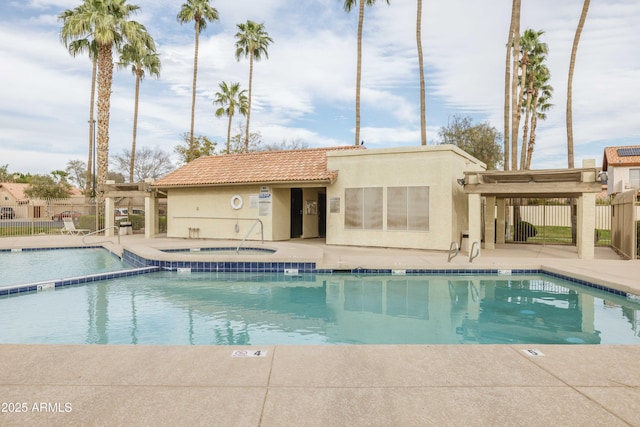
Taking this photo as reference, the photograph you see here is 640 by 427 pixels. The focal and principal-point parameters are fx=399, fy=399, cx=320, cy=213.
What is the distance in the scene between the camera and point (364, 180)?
50.4 ft

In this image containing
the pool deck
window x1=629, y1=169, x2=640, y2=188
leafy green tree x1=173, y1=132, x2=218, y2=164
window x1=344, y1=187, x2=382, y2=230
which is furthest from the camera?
leafy green tree x1=173, y1=132, x2=218, y2=164

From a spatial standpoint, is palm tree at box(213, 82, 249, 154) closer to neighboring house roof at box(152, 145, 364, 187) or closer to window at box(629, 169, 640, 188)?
neighboring house roof at box(152, 145, 364, 187)

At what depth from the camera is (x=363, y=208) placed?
15422 millimetres

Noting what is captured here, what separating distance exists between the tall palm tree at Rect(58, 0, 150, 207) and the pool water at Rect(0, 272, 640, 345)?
1475 cm

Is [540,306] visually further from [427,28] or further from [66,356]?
[427,28]

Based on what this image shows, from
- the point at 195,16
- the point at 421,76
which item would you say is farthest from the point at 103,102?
the point at 421,76

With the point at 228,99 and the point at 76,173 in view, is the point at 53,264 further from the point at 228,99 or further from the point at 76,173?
the point at 76,173

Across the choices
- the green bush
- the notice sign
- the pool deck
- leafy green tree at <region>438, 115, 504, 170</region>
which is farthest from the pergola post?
leafy green tree at <region>438, 115, 504, 170</region>

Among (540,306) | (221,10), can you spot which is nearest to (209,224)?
(540,306)

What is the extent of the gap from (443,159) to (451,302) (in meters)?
7.32

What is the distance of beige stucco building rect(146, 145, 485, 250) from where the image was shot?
14266 millimetres

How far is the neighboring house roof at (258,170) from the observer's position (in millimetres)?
16328

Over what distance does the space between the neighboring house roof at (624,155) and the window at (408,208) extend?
22504mm

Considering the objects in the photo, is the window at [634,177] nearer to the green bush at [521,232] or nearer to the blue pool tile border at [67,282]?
the green bush at [521,232]
